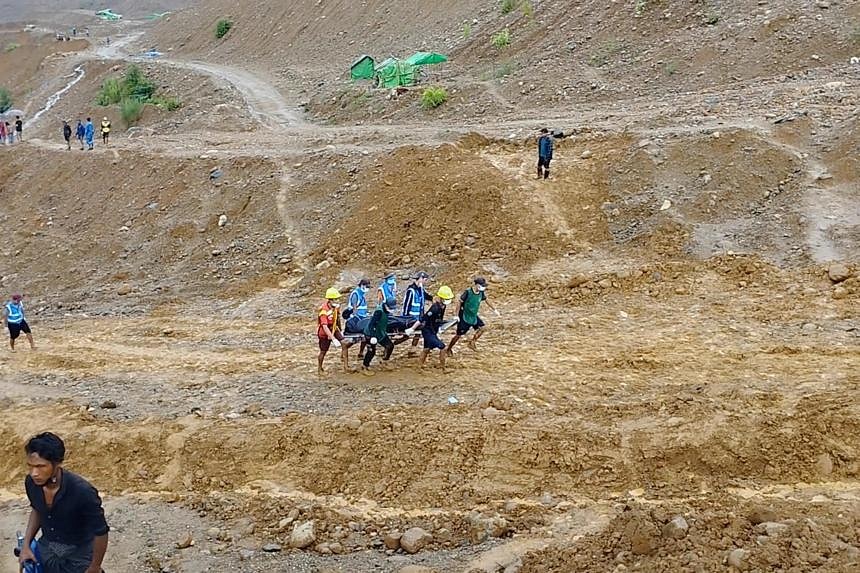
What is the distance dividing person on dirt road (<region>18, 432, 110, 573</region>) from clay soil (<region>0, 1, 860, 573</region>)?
8.08 ft

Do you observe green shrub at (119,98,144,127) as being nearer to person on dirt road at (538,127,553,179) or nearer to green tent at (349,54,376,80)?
green tent at (349,54,376,80)

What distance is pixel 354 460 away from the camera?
31.0 ft

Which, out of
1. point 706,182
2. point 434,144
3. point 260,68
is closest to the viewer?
point 706,182

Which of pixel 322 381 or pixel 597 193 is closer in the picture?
pixel 322 381

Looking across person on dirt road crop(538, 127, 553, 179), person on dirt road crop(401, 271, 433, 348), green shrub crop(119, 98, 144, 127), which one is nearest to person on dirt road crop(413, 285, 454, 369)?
person on dirt road crop(401, 271, 433, 348)

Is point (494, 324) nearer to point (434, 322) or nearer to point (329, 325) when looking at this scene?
point (434, 322)

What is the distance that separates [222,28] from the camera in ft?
169

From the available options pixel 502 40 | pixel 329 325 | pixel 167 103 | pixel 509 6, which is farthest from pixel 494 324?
pixel 167 103

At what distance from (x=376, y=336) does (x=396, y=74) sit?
21.2 meters

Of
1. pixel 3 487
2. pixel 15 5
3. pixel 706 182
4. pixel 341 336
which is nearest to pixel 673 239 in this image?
pixel 706 182

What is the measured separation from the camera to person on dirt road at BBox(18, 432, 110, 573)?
5.21 m

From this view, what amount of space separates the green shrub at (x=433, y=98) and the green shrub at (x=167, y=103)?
13195 millimetres

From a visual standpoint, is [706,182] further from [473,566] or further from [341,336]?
[473,566]

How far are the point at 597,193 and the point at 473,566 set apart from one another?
11381 millimetres
